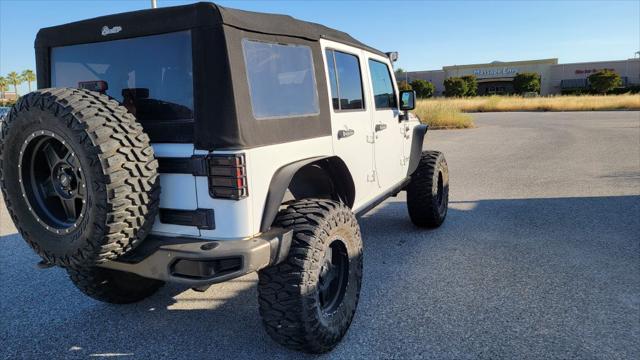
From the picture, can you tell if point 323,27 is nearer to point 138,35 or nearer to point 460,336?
point 138,35

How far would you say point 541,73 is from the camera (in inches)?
2457

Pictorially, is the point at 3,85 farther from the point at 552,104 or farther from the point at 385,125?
the point at 385,125

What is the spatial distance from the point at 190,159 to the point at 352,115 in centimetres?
157

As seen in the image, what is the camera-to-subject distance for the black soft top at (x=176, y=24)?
2.47 metres

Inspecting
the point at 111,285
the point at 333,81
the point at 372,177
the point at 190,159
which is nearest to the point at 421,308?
the point at 372,177

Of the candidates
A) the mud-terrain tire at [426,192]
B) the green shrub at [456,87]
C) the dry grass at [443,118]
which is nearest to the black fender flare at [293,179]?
the mud-terrain tire at [426,192]

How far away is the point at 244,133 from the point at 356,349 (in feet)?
5.26

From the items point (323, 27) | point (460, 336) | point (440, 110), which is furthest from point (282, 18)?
point (440, 110)

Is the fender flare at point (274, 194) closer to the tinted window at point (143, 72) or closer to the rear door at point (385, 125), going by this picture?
the tinted window at point (143, 72)

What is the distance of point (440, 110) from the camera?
21766mm

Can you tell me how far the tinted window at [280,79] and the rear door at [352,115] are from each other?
0.26m

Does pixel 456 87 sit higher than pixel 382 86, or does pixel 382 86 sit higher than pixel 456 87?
pixel 456 87

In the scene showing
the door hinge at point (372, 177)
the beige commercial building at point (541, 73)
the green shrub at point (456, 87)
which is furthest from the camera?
the beige commercial building at point (541, 73)

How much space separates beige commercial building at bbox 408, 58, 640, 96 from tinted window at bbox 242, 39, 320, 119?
6258 cm
